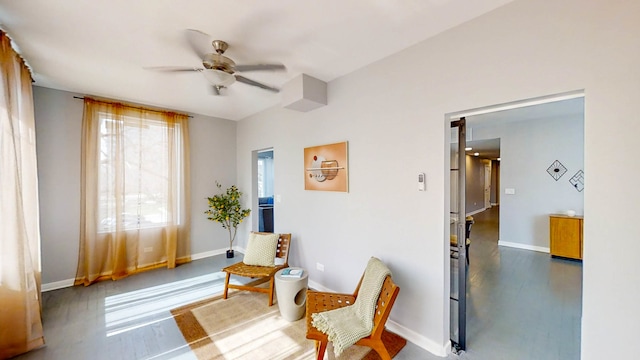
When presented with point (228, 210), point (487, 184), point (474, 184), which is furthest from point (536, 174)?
point (487, 184)

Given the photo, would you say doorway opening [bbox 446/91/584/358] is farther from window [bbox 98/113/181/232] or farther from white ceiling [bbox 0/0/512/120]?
window [bbox 98/113/181/232]

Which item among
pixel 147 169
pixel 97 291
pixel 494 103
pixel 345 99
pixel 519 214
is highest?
pixel 345 99

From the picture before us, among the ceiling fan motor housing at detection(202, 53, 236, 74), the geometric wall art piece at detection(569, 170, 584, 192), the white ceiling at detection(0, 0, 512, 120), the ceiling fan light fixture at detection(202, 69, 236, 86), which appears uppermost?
the white ceiling at detection(0, 0, 512, 120)

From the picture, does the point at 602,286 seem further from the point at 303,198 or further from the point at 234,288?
the point at 234,288

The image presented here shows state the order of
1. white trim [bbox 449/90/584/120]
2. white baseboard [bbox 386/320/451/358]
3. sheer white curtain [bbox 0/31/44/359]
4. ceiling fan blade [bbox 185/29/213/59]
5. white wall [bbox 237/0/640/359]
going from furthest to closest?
white baseboard [bbox 386/320/451/358], sheer white curtain [bbox 0/31/44/359], ceiling fan blade [bbox 185/29/213/59], white trim [bbox 449/90/584/120], white wall [bbox 237/0/640/359]

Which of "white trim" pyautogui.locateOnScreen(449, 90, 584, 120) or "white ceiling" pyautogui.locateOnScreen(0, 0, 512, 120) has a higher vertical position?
"white ceiling" pyautogui.locateOnScreen(0, 0, 512, 120)

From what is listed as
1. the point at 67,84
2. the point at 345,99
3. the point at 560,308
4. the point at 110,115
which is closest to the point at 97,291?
the point at 110,115

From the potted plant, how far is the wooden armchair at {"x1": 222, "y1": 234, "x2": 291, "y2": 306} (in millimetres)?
1449

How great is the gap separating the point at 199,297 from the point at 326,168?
90.0 inches

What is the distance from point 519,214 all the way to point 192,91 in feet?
21.8

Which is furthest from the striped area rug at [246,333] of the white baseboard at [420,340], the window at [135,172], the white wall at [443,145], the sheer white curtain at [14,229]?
the window at [135,172]

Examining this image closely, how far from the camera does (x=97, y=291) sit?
3.25 metres

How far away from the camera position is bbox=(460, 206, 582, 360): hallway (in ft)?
6.81

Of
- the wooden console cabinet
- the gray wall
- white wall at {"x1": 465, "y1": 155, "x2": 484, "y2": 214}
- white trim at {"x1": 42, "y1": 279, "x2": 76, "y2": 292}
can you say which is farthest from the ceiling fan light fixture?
the gray wall
